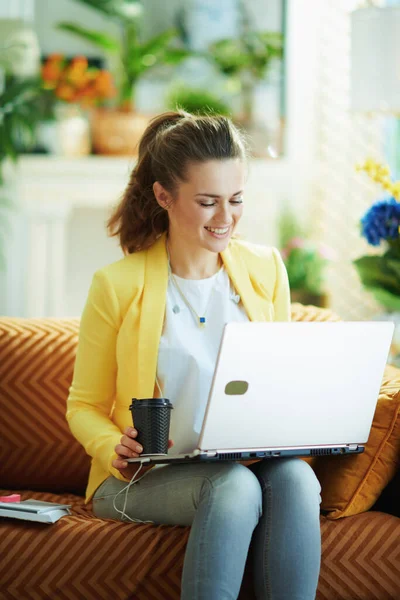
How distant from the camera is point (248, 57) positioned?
4.90 meters

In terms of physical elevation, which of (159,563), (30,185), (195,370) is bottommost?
(159,563)

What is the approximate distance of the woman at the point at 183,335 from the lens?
1.71 m

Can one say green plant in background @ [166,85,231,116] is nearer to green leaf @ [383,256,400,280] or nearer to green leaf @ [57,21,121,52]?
green leaf @ [57,21,121,52]

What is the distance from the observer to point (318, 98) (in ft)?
16.6

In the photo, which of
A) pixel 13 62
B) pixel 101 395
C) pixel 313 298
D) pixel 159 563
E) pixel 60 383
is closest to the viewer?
pixel 159 563

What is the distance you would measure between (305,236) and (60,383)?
2.79 metres

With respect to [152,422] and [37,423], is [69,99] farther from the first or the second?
[152,422]

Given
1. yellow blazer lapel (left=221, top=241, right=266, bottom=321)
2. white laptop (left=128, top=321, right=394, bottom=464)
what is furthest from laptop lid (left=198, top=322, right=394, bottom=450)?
yellow blazer lapel (left=221, top=241, right=266, bottom=321)

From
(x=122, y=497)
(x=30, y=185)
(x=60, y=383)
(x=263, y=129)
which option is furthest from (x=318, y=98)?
(x=122, y=497)

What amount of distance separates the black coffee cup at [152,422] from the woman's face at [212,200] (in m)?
0.42

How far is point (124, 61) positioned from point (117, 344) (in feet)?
9.93

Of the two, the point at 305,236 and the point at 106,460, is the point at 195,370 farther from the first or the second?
the point at 305,236

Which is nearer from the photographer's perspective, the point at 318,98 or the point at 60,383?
the point at 60,383

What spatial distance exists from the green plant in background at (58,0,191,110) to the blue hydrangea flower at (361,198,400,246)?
2624 mm
